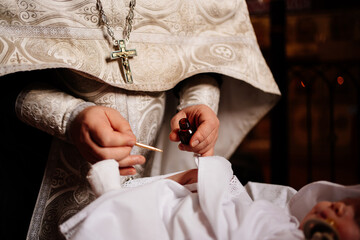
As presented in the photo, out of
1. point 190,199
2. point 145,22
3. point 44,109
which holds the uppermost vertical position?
point 145,22

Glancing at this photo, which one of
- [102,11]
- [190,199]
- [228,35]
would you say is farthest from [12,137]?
[228,35]

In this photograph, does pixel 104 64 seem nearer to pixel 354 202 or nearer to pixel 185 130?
pixel 185 130

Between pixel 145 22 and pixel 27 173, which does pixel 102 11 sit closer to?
pixel 145 22

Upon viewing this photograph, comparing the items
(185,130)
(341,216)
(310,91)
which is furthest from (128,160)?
(310,91)

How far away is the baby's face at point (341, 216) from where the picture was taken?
497 millimetres

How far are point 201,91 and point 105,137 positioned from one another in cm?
45

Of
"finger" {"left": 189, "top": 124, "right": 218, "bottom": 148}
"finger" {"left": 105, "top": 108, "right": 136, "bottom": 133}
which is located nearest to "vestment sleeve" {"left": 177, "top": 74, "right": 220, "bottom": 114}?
"finger" {"left": 189, "top": 124, "right": 218, "bottom": 148}

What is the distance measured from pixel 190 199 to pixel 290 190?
335 mm

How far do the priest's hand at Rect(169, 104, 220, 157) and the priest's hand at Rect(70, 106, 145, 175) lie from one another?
125 millimetres

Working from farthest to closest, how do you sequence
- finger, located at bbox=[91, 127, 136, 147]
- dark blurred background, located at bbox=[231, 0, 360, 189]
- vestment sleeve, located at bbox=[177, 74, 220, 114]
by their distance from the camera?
dark blurred background, located at bbox=[231, 0, 360, 189] → vestment sleeve, located at bbox=[177, 74, 220, 114] → finger, located at bbox=[91, 127, 136, 147]

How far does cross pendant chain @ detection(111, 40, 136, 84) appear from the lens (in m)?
0.82

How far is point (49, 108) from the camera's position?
77 centimetres

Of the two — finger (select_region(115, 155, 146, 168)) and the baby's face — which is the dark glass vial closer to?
finger (select_region(115, 155, 146, 168))

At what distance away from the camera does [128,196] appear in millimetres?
568
